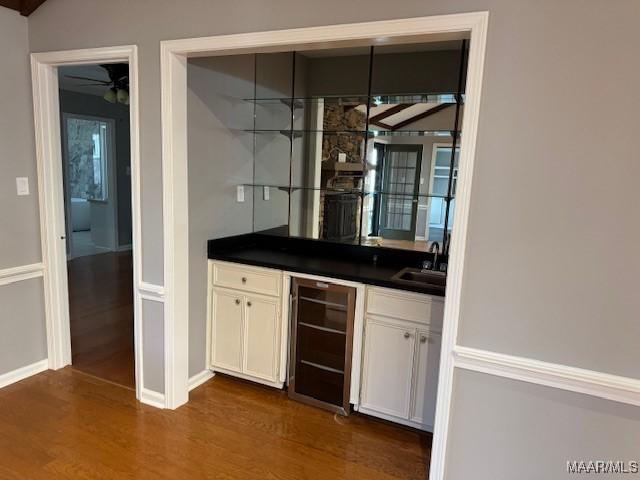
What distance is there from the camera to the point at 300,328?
2791 millimetres

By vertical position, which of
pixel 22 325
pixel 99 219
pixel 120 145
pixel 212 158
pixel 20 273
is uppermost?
pixel 120 145

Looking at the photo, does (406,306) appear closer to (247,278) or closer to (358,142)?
(247,278)

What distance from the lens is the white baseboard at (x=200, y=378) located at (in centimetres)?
293

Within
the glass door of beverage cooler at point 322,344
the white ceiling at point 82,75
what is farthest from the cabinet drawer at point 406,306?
the white ceiling at point 82,75

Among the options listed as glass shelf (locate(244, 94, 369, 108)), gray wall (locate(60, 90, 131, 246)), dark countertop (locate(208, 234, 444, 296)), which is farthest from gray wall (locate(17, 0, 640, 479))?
gray wall (locate(60, 90, 131, 246))

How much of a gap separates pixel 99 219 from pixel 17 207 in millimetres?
4588

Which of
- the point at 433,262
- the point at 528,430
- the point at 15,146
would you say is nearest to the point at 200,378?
the point at 433,262

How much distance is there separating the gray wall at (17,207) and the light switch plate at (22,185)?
2cm

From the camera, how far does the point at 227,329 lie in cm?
297

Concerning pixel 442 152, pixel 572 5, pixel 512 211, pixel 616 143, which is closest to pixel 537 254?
pixel 512 211

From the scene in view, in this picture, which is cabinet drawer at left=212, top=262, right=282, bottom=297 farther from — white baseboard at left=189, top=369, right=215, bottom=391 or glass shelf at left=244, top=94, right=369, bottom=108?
glass shelf at left=244, top=94, right=369, bottom=108

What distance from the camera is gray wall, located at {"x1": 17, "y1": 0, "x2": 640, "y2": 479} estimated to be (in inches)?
60.7

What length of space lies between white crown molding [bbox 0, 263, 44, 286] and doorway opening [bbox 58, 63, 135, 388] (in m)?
0.74

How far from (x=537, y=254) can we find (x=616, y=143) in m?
0.48
